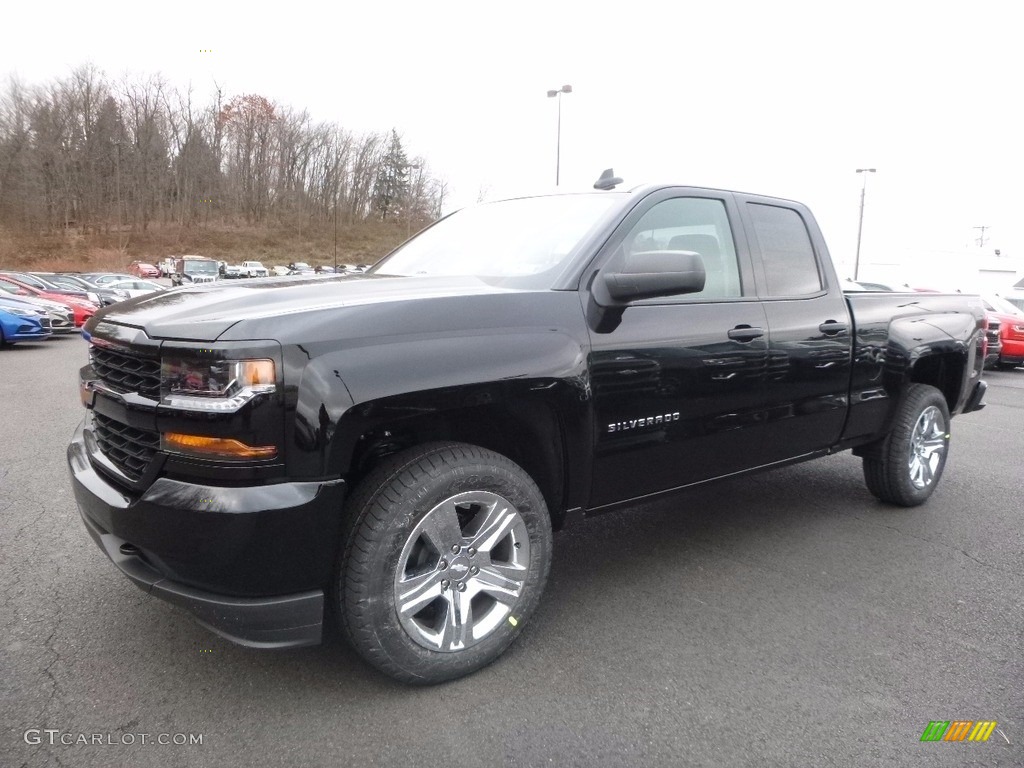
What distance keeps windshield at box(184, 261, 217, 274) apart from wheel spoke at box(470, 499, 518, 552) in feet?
134

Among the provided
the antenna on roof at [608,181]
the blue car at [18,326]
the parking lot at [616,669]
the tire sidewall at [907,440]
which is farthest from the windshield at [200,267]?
the tire sidewall at [907,440]

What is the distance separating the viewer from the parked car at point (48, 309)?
1473 cm

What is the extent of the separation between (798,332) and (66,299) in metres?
19.7

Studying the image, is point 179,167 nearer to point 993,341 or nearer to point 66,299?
point 66,299

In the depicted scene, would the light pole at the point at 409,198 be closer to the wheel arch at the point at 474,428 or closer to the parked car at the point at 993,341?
the parked car at the point at 993,341

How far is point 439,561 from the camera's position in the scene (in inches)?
97.5

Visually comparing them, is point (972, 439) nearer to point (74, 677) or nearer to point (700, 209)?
point (700, 209)

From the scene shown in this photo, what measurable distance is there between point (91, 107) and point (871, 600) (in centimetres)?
7598

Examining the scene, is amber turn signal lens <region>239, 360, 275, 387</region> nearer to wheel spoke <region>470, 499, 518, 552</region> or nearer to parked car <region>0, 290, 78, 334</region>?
wheel spoke <region>470, 499, 518, 552</region>

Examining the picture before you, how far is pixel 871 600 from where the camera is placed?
3.29 metres

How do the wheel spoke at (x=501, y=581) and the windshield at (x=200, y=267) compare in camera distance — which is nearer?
the wheel spoke at (x=501, y=581)

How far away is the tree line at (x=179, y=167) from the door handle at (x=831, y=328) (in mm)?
61131

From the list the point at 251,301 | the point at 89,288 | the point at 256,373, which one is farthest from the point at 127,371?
the point at 89,288

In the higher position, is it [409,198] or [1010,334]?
[409,198]
